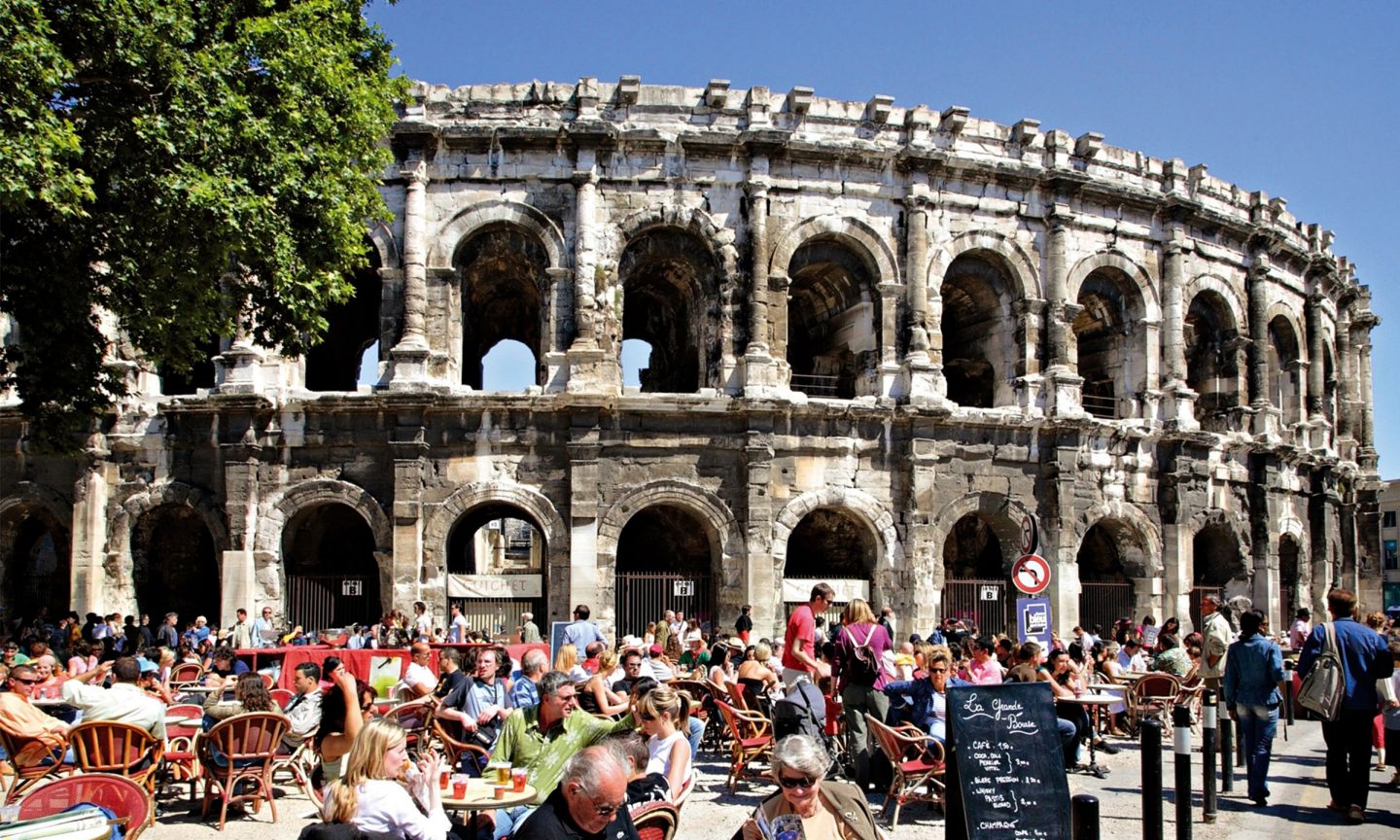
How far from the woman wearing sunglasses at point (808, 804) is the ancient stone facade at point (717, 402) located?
13306 mm

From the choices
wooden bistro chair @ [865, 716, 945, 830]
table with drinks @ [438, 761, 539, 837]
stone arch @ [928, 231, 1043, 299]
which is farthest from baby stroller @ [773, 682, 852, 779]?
stone arch @ [928, 231, 1043, 299]

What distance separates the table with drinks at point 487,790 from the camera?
6270mm

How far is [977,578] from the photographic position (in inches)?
889

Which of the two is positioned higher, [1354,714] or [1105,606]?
[1354,714]

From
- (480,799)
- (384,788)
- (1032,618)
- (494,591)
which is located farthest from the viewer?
(494,591)

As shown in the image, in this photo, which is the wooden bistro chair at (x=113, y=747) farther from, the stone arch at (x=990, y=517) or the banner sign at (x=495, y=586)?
the stone arch at (x=990, y=517)

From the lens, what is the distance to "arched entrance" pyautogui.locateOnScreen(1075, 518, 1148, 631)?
70.8ft

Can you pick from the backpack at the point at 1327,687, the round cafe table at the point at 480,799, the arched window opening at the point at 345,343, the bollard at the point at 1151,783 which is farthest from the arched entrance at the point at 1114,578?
the round cafe table at the point at 480,799

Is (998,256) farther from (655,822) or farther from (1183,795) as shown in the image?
(655,822)

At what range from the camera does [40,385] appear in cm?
1288

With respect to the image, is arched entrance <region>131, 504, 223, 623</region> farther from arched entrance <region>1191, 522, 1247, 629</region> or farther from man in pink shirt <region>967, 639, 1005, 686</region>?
arched entrance <region>1191, 522, 1247, 629</region>

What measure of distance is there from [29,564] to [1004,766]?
66.0 feet

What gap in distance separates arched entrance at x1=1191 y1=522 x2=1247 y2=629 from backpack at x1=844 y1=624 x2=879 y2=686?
14499 millimetres

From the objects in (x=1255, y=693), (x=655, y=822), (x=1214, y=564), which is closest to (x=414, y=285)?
(x=1255, y=693)
